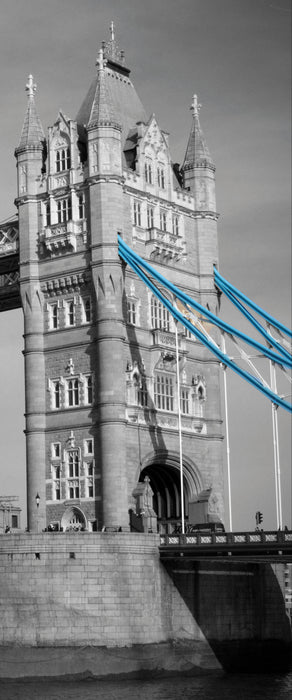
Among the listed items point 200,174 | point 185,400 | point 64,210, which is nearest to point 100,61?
point 64,210

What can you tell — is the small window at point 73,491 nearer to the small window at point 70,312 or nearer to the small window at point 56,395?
the small window at point 56,395

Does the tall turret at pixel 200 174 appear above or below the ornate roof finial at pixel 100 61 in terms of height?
below

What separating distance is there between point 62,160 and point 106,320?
12563mm

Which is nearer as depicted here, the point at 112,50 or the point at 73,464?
the point at 73,464

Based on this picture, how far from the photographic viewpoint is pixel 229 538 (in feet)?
242

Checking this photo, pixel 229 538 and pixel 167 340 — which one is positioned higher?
pixel 167 340

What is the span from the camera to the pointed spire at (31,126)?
91.8m

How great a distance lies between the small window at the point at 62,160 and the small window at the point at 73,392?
14.5 meters

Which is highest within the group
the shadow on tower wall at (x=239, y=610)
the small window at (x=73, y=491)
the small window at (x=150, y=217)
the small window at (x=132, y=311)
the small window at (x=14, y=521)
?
the small window at (x=150, y=217)

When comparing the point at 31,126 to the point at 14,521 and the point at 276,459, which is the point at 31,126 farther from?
the point at 14,521

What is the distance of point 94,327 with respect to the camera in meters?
86.7

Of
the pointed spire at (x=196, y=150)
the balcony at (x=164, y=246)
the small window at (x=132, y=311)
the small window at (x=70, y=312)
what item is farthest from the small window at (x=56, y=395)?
the pointed spire at (x=196, y=150)

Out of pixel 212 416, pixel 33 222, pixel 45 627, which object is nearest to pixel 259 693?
pixel 45 627

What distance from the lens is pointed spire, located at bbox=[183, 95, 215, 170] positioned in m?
96.4
